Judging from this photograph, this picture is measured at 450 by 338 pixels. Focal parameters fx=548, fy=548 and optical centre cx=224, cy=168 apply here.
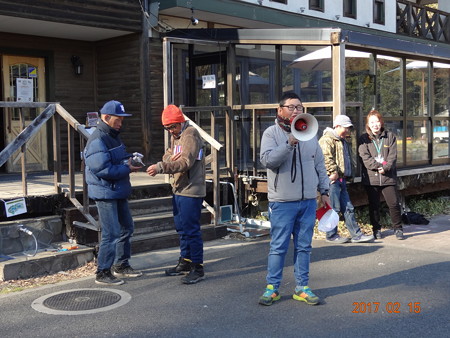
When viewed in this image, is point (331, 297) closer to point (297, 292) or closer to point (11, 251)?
point (297, 292)

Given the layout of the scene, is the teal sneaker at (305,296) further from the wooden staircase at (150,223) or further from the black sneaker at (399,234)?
the black sneaker at (399,234)

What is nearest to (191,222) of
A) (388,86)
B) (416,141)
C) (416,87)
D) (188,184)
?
(188,184)

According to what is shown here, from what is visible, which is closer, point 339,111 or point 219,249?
point 219,249

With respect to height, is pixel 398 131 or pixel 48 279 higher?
pixel 398 131

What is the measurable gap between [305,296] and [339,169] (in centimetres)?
285

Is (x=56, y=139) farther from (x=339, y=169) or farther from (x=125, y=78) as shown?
(x=125, y=78)

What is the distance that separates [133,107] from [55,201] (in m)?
4.87

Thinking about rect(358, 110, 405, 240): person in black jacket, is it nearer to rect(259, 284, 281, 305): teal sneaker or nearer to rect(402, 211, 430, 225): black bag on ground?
rect(402, 211, 430, 225): black bag on ground

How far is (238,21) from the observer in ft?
40.5

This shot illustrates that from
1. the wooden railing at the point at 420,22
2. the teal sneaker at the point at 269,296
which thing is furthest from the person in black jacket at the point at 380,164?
the wooden railing at the point at 420,22

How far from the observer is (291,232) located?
15.8 ft

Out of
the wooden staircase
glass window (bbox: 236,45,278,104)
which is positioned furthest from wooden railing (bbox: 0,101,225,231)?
glass window (bbox: 236,45,278,104)

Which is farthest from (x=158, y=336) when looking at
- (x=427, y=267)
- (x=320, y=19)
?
(x=320, y=19)
